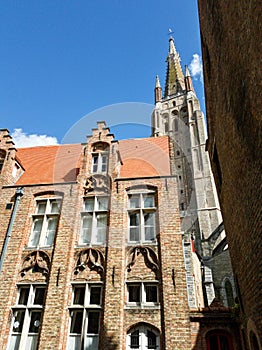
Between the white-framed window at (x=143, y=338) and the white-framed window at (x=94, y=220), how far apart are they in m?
3.18

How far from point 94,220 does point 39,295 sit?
3.29m

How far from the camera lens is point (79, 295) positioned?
30.0 ft

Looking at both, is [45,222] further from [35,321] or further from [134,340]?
[134,340]

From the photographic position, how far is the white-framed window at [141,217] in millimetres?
9852

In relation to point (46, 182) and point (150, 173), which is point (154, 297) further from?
point (46, 182)

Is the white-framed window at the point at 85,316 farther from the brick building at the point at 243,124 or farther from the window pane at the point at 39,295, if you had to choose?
the brick building at the point at 243,124

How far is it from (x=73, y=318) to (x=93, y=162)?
21.2ft

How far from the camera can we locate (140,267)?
9141 mm

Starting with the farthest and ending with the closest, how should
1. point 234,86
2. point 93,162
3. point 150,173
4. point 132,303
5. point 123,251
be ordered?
point 93,162, point 150,173, point 123,251, point 132,303, point 234,86

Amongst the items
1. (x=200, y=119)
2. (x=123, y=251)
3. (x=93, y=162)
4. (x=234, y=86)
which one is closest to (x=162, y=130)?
(x=200, y=119)

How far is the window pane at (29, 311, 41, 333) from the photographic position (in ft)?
28.6

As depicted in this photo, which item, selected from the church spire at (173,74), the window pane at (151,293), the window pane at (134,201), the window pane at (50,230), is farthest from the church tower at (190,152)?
the window pane at (50,230)

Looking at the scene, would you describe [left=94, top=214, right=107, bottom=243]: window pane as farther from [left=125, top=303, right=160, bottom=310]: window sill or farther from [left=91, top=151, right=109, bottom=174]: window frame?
[left=125, top=303, right=160, bottom=310]: window sill

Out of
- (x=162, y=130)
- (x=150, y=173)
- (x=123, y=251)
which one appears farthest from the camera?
(x=162, y=130)
